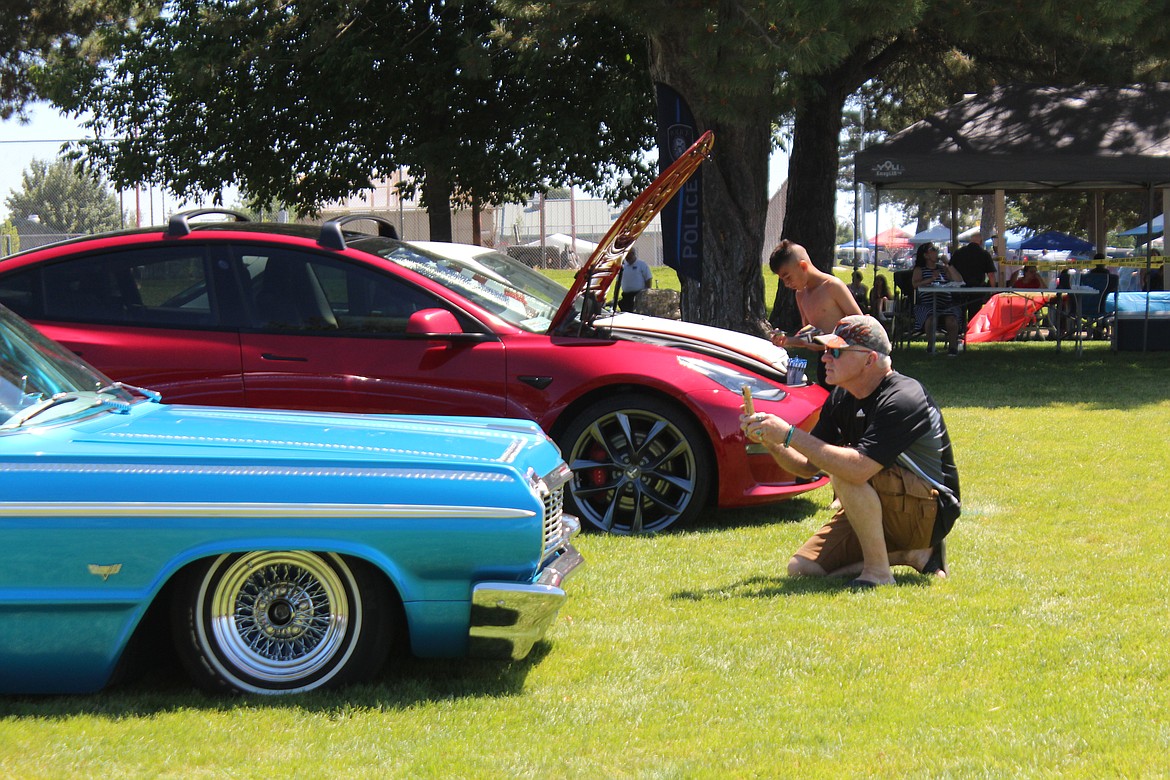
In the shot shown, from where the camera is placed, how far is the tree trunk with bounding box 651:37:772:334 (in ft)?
50.7

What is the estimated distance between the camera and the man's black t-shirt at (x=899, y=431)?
525 cm

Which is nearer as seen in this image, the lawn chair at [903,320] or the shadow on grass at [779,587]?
the shadow on grass at [779,587]

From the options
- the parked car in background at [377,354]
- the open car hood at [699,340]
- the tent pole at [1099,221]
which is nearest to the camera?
the parked car in background at [377,354]

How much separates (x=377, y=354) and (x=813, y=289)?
2.74 m

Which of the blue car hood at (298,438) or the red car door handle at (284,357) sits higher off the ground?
the red car door handle at (284,357)

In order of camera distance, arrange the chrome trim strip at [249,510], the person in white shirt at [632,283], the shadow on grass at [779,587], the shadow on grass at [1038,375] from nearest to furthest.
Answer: the chrome trim strip at [249,510] → the shadow on grass at [779,587] → the shadow on grass at [1038,375] → the person in white shirt at [632,283]

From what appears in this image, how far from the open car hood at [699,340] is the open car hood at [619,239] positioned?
191mm

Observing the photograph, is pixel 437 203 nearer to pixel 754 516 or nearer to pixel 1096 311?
pixel 1096 311

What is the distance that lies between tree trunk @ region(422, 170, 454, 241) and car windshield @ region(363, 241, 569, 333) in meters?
13.0

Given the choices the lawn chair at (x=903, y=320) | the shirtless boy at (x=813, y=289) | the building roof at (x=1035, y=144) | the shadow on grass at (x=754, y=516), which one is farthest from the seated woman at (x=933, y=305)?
the shadow on grass at (x=754, y=516)

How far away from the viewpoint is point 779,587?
5.48 m

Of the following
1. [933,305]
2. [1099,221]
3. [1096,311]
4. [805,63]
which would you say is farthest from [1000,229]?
[805,63]

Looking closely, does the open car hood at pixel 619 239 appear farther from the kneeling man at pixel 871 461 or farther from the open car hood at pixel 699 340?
the kneeling man at pixel 871 461

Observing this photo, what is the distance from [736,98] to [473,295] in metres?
6.82
